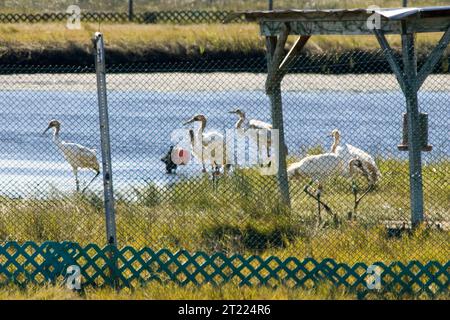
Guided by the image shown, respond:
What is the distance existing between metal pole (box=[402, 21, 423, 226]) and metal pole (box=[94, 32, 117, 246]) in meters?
2.98

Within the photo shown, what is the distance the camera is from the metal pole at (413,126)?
11617mm

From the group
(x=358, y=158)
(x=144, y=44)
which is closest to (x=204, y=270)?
(x=358, y=158)

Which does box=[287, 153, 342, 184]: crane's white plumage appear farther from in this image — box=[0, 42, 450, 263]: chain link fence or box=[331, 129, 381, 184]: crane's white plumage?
box=[331, 129, 381, 184]: crane's white plumage

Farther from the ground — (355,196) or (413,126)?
(413,126)

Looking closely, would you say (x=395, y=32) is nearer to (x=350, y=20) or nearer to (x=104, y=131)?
(x=350, y=20)

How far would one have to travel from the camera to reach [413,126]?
38.8 ft

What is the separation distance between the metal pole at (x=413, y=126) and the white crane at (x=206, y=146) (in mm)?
2764

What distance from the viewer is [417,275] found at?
9.83 meters

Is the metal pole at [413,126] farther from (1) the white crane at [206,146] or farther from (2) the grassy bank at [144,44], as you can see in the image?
(2) the grassy bank at [144,44]

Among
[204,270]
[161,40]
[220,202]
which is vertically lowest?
[204,270]

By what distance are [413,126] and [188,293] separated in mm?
3317

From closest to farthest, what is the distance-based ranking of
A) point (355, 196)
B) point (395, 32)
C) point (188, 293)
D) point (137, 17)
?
point (188, 293) → point (395, 32) → point (355, 196) → point (137, 17)

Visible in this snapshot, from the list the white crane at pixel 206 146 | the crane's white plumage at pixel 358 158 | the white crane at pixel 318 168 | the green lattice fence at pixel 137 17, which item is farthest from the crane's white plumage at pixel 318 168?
the green lattice fence at pixel 137 17

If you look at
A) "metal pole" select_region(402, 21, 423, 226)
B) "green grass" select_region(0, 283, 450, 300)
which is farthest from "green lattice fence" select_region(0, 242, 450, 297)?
"metal pole" select_region(402, 21, 423, 226)
